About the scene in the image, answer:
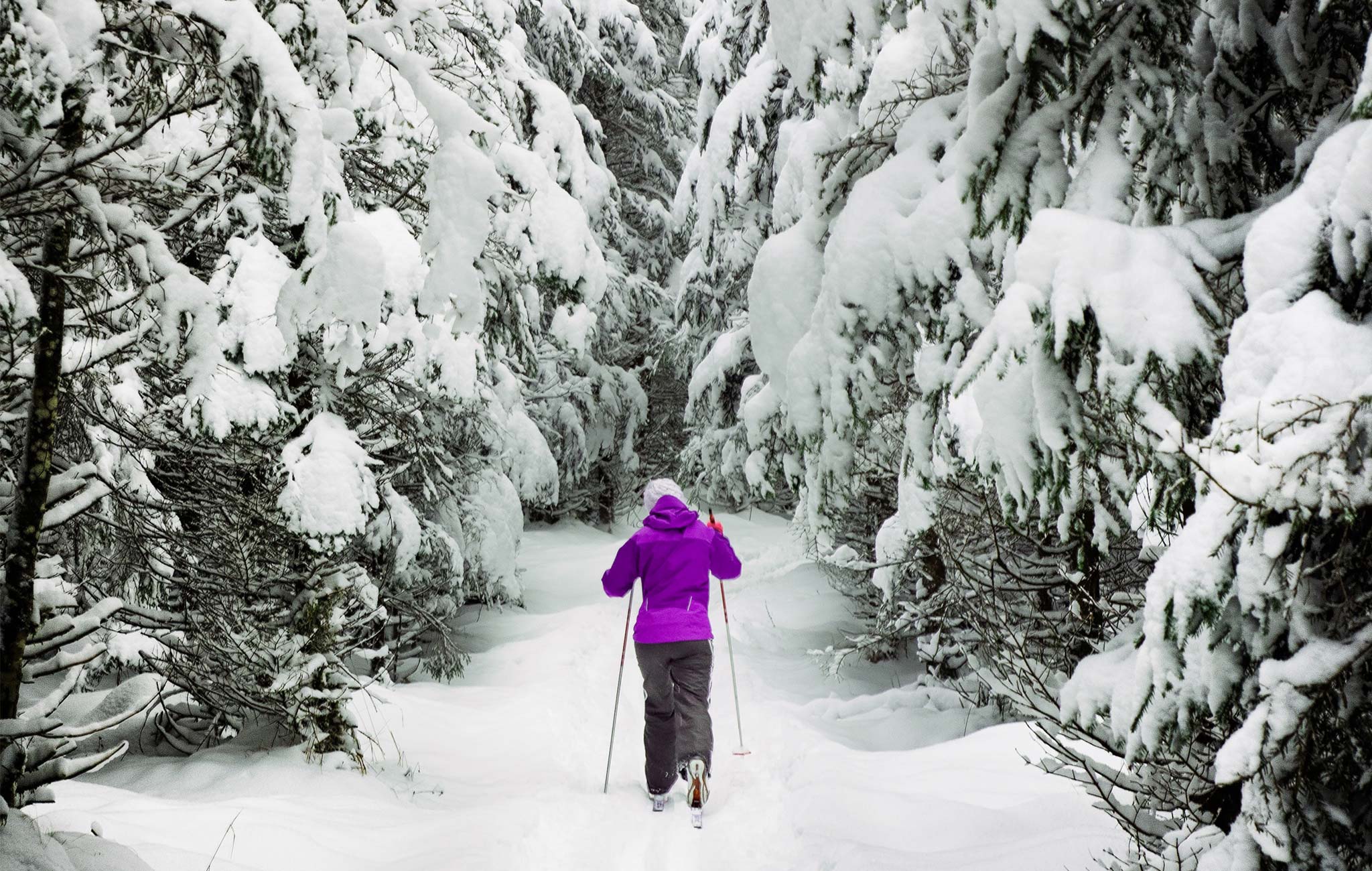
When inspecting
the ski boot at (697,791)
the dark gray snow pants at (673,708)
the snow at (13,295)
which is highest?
the snow at (13,295)

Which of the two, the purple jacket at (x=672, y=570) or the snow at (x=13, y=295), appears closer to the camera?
the snow at (x=13, y=295)

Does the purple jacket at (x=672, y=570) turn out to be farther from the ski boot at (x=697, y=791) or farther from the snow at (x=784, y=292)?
the snow at (x=784, y=292)

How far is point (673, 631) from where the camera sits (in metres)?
5.74

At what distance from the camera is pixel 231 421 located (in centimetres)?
441

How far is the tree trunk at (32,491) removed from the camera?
9.61ft

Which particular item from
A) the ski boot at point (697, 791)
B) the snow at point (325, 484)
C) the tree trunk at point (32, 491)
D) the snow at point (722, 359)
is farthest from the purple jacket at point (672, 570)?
the snow at point (722, 359)

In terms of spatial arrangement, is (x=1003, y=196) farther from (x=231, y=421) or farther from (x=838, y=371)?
(x=231, y=421)

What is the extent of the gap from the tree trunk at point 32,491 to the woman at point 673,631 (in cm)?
326

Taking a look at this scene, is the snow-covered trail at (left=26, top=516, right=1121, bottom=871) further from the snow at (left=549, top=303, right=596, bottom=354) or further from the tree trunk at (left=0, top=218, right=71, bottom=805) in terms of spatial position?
the snow at (left=549, top=303, right=596, bottom=354)

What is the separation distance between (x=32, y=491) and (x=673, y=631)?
364 cm

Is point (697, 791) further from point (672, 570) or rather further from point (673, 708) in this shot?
point (672, 570)

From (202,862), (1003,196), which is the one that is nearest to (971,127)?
(1003,196)

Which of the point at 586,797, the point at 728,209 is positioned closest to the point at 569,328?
the point at 728,209

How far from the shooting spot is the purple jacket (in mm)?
5777
